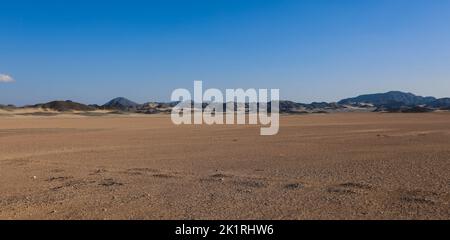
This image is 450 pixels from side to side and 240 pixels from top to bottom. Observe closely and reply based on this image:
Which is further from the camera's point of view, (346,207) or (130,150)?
(130,150)

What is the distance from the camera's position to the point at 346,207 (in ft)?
30.0

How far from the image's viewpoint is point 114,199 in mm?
10258

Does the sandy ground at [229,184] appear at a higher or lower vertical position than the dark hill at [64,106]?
lower

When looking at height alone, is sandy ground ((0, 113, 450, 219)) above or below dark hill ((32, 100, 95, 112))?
below

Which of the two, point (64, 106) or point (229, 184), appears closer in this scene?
point (229, 184)

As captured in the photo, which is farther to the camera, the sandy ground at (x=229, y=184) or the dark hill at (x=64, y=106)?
the dark hill at (x=64, y=106)

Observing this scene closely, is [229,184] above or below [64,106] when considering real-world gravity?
below

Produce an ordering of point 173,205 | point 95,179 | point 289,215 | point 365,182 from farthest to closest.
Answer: point 95,179, point 365,182, point 173,205, point 289,215

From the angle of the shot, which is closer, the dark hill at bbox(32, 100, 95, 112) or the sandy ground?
the sandy ground

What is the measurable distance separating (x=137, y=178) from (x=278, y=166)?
176 inches
